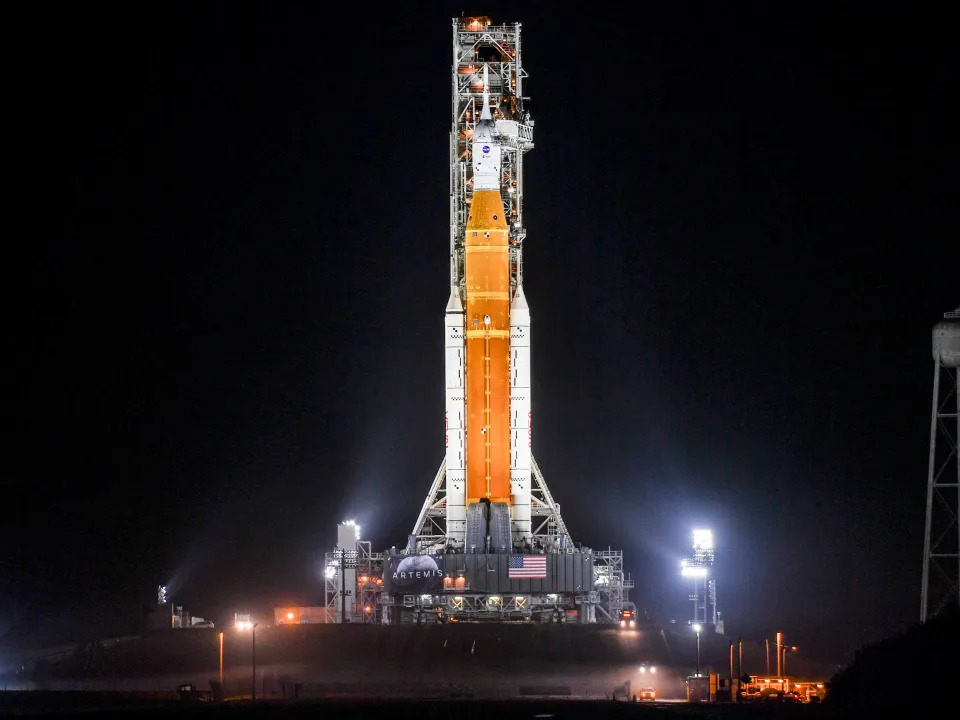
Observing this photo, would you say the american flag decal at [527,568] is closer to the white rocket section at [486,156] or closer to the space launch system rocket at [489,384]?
the space launch system rocket at [489,384]

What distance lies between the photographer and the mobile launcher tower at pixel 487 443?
81.8 metres

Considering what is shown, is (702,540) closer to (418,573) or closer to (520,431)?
(520,431)

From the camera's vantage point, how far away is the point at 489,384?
3319 inches

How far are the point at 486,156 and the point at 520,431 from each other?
1107 centimetres

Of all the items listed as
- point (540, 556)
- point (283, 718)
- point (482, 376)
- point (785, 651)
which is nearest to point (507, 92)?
point (482, 376)

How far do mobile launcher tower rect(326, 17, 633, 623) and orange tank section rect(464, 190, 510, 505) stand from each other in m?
0.04

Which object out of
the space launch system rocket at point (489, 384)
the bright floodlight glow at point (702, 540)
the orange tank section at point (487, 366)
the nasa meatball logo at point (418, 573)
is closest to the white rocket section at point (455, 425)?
the space launch system rocket at point (489, 384)

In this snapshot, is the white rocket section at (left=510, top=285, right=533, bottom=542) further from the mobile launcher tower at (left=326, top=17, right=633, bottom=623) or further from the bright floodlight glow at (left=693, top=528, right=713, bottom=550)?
the bright floodlight glow at (left=693, top=528, right=713, bottom=550)

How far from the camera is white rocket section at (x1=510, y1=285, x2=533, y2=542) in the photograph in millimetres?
84938

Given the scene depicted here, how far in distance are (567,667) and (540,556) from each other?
977 cm

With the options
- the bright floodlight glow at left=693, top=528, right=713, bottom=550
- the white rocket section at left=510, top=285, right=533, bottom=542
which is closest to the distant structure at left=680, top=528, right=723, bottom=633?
the bright floodlight glow at left=693, top=528, right=713, bottom=550

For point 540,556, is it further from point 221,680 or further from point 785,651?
point 221,680

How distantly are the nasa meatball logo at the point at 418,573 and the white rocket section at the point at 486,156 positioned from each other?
49.4 feet

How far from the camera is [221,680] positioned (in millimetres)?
69375
